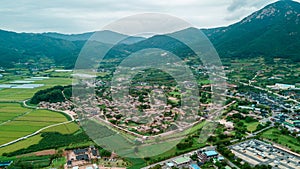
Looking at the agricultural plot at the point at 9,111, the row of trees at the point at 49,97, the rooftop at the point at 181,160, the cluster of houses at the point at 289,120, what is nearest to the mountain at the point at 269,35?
the cluster of houses at the point at 289,120

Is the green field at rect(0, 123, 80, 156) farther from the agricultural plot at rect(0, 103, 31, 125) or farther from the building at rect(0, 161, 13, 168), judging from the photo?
the agricultural plot at rect(0, 103, 31, 125)

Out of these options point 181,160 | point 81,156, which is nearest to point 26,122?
point 81,156

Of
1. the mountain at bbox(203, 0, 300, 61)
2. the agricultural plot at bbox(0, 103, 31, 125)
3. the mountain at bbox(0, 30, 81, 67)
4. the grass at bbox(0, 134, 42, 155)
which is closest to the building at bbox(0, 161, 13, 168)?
the grass at bbox(0, 134, 42, 155)

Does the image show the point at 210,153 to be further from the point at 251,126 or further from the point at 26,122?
the point at 26,122

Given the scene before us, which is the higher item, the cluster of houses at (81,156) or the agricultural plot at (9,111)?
the cluster of houses at (81,156)

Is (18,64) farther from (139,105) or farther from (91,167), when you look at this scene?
(91,167)

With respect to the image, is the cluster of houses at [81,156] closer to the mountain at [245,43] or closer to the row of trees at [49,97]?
the row of trees at [49,97]
